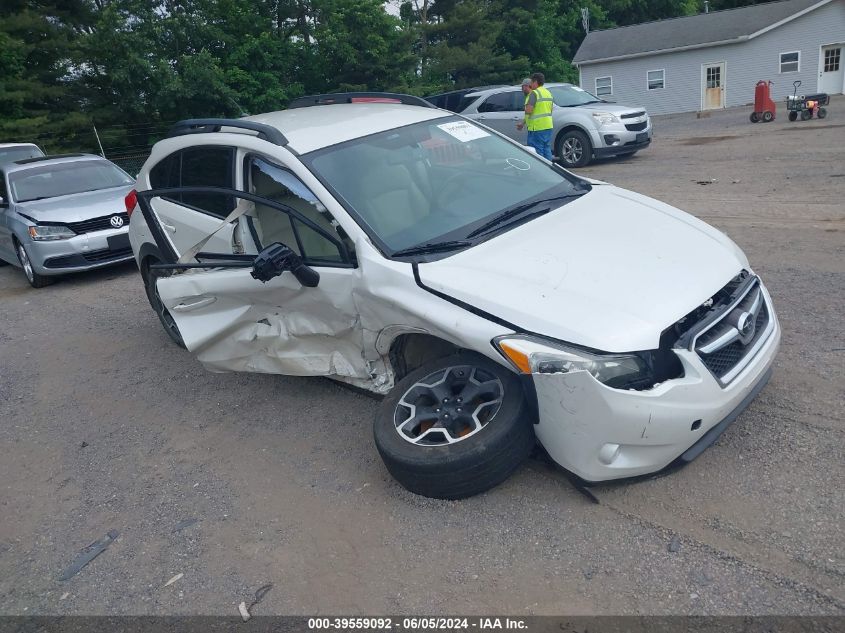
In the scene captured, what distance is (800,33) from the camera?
1170 inches

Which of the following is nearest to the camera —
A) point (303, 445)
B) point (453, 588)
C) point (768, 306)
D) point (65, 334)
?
point (453, 588)

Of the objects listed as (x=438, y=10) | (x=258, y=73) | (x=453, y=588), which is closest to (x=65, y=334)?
(x=453, y=588)

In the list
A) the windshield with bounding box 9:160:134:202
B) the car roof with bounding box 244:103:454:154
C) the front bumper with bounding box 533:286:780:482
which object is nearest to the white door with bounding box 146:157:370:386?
the car roof with bounding box 244:103:454:154

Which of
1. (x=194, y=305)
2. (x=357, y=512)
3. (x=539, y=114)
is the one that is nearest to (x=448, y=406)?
(x=357, y=512)

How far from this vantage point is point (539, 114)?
12.5 meters

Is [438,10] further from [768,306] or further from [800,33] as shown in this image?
[768,306]

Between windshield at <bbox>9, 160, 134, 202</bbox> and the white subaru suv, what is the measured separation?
5.64 meters

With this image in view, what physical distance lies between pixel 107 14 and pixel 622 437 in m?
22.2

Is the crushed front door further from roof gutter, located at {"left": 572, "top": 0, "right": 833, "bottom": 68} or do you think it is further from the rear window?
roof gutter, located at {"left": 572, "top": 0, "right": 833, "bottom": 68}

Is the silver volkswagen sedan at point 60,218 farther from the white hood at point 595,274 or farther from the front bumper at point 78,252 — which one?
the white hood at point 595,274

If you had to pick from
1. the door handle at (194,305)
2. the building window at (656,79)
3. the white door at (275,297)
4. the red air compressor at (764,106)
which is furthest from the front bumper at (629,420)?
the building window at (656,79)

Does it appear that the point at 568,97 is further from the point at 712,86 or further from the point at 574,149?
the point at 712,86

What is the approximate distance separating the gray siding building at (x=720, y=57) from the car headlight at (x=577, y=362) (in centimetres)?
3164

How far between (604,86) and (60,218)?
102 feet
